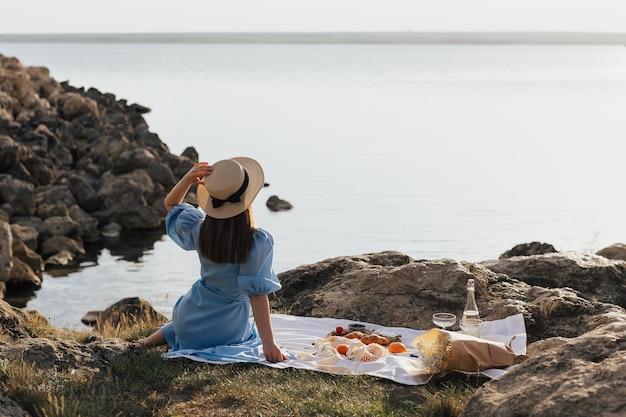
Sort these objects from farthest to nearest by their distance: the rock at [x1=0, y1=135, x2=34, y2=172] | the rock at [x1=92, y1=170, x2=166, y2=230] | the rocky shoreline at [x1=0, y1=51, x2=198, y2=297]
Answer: the rock at [x1=0, y1=135, x2=34, y2=172] → the rock at [x1=92, y1=170, x2=166, y2=230] → the rocky shoreline at [x1=0, y1=51, x2=198, y2=297]

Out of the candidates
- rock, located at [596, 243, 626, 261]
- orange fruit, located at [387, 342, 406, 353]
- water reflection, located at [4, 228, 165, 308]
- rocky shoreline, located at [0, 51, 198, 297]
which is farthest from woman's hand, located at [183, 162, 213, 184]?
water reflection, located at [4, 228, 165, 308]

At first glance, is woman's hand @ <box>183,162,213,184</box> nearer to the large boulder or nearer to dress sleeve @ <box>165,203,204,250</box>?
dress sleeve @ <box>165,203,204,250</box>

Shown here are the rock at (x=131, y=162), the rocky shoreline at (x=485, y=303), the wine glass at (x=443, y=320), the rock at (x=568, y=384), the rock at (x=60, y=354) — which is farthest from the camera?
the rock at (x=131, y=162)

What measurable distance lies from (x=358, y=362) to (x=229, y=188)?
167cm

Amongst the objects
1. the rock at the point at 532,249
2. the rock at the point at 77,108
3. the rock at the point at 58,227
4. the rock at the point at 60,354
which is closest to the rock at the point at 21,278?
the rock at the point at 58,227

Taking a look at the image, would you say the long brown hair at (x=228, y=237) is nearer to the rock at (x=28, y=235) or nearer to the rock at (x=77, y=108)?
the rock at (x=28, y=235)

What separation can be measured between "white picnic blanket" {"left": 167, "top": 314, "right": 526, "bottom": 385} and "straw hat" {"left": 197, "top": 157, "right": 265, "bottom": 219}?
3.86 feet

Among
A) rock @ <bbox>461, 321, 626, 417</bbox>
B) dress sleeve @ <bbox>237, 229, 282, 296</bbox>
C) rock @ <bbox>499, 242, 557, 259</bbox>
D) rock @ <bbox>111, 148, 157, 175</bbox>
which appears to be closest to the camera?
rock @ <bbox>461, 321, 626, 417</bbox>

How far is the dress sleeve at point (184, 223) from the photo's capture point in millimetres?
8211

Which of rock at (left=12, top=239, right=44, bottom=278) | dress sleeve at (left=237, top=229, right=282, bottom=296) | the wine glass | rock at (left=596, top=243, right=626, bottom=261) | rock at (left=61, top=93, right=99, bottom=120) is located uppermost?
rock at (left=61, top=93, right=99, bottom=120)

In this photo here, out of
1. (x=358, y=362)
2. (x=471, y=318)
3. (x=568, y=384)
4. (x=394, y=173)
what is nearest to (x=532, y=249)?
(x=471, y=318)

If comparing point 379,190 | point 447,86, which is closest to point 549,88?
point 447,86

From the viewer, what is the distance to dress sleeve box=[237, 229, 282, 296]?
306 inches

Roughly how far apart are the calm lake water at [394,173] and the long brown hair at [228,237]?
29.6 feet
